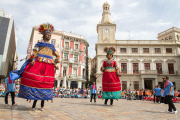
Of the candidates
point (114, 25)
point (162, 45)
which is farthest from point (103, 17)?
point (162, 45)

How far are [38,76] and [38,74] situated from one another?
68mm

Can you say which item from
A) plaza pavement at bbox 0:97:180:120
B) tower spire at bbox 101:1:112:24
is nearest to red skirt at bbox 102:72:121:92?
plaza pavement at bbox 0:97:180:120

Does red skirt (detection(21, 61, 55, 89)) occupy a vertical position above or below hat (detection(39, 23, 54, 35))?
below

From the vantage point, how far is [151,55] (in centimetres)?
3017

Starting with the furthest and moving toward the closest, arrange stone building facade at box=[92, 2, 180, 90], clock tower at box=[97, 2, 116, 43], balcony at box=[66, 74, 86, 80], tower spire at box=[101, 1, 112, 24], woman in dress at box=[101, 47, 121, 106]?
tower spire at box=[101, 1, 112, 24], clock tower at box=[97, 2, 116, 43], balcony at box=[66, 74, 86, 80], stone building facade at box=[92, 2, 180, 90], woman in dress at box=[101, 47, 121, 106]

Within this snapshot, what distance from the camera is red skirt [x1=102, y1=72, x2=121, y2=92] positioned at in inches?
280

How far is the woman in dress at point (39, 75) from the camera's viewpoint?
467 cm

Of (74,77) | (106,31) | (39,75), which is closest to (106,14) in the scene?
(106,31)

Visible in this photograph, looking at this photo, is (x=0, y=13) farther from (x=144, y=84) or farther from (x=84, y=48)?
(x=144, y=84)

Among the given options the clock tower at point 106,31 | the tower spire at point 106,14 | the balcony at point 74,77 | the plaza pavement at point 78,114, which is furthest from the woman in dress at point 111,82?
the tower spire at point 106,14

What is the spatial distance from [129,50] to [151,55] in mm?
4564

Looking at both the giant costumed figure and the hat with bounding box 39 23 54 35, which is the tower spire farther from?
the giant costumed figure

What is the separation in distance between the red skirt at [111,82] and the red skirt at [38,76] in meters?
3.04

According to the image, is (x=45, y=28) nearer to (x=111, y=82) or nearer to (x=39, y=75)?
(x=39, y=75)
